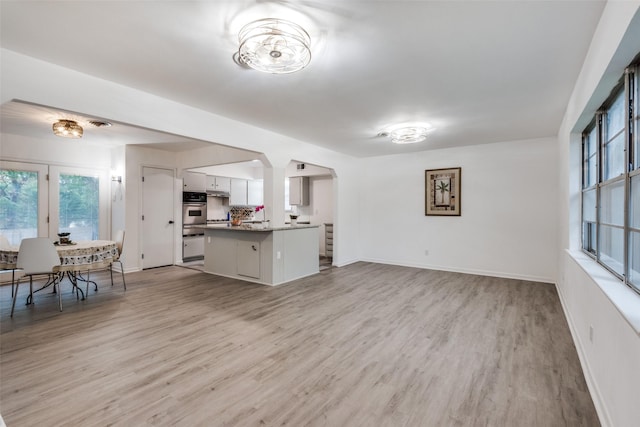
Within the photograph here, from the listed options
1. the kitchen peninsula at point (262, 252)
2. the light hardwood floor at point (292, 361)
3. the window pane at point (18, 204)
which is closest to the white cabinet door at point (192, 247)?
the kitchen peninsula at point (262, 252)

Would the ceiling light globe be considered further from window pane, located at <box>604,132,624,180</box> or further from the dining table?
the dining table

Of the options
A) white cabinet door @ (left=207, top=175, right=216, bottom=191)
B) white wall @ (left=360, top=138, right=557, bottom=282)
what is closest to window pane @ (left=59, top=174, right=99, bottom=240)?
white cabinet door @ (left=207, top=175, right=216, bottom=191)

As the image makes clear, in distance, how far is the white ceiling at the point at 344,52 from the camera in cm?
→ 184

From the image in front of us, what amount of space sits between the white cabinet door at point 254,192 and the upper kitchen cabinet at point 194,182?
1509 millimetres

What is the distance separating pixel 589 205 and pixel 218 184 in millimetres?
7265

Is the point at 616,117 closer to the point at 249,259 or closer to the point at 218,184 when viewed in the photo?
the point at 249,259

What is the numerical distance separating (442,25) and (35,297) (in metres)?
5.99

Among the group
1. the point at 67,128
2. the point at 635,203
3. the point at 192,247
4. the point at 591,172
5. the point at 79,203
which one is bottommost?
the point at 192,247

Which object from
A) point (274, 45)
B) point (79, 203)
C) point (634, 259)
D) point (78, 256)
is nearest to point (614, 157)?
point (634, 259)

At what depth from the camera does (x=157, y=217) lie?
6.41 meters

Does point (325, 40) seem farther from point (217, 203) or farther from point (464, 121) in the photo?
point (217, 203)

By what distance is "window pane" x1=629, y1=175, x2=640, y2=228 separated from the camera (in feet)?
5.50

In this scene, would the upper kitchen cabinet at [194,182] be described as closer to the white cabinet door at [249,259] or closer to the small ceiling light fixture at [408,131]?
the white cabinet door at [249,259]

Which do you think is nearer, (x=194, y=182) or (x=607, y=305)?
(x=607, y=305)
